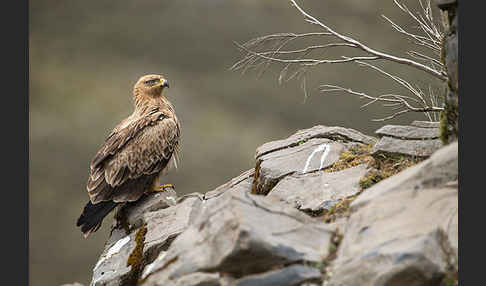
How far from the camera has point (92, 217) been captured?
5398 mm

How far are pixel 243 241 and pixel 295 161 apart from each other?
8.18 feet

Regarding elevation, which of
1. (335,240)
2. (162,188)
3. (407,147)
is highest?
(407,147)

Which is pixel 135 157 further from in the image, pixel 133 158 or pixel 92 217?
pixel 92 217

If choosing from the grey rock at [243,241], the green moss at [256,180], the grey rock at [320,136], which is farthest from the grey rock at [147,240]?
the grey rock at [243,241]

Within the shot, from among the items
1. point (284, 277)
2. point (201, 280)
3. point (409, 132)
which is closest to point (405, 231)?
point (284, 277)

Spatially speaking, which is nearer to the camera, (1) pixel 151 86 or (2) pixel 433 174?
(2) pixel 433 174

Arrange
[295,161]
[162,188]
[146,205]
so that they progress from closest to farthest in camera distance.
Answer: [295,161] → [146,205] → [162,188]

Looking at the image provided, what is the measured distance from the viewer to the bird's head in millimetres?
6379

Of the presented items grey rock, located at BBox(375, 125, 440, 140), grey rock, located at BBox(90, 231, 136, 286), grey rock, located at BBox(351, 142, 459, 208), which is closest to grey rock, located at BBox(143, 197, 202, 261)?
grey rock, located at BBox(90, 231, 136, 286)

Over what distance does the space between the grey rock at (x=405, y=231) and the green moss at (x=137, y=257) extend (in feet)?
6.49

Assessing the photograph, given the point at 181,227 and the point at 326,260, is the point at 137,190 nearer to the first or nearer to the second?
the point at 181,227

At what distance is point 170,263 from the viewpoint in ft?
10.4

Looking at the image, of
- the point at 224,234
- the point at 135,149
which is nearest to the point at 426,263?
the point at 224,234

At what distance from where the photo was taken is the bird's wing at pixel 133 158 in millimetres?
5531
